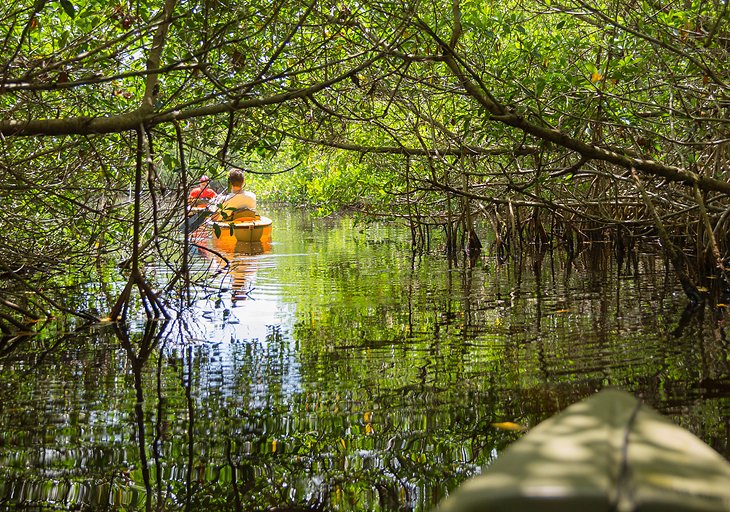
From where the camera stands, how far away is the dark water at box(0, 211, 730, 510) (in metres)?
2.24

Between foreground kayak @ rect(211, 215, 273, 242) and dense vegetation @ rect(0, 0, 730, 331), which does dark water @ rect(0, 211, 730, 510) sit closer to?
dense vegetation @ rect(0, 0, 730, 331)

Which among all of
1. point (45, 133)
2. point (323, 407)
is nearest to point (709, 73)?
point (323, 407)

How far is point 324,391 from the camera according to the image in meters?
3.26

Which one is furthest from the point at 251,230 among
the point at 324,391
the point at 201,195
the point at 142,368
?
the point at 324,391

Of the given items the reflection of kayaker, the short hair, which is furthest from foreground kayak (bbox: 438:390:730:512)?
the short hair

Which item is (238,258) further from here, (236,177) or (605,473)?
(605,473)

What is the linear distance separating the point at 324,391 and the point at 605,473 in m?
2.14

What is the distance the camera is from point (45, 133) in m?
3.55

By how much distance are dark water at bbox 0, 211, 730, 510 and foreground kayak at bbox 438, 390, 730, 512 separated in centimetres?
76

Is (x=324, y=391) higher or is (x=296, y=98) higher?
(x=296, y=98)

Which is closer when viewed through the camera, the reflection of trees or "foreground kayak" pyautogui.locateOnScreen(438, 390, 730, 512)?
"foreground kayak" pyautogui.locateOnScreen(438, 390, 730, 512)

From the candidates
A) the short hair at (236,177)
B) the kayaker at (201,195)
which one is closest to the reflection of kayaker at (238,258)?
the kayaker at (201,195)

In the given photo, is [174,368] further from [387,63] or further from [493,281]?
[493,281]

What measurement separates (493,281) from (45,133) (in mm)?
4694
